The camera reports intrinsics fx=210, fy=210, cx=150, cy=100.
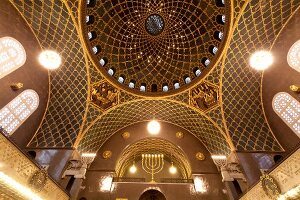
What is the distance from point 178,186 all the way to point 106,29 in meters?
12.1

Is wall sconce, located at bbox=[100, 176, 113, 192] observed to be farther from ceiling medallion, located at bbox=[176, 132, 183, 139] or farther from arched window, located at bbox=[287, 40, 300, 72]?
arched window, located at bbox=[287, 40, 300, 72]

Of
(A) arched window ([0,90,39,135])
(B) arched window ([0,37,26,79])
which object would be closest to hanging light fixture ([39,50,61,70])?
(B) arched window ([0,37,26,79])

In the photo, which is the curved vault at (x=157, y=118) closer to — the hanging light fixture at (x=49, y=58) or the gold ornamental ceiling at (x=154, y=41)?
the gold ornamental ceiling at (x=154, y=41)

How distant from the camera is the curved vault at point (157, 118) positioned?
595 inches

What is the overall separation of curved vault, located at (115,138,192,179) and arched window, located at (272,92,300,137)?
728 centimetres

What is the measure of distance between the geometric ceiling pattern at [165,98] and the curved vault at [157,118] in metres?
0.07

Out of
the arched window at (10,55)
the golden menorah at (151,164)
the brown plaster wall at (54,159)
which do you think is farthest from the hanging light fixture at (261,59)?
the arched window at (10,55)

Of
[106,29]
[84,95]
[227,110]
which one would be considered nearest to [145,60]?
[106,29]

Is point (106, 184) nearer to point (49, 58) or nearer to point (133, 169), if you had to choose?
point (133, 169)

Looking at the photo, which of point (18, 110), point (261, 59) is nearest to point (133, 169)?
point (18, 110)

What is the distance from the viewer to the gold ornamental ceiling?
45.0 feet

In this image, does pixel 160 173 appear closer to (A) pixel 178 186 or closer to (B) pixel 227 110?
(A) pixel 178 186

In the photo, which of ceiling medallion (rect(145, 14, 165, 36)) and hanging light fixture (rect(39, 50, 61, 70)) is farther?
ceiling medallion (rect(145, 14, 165, 36))

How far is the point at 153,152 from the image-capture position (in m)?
19.1
